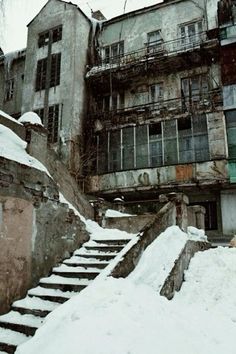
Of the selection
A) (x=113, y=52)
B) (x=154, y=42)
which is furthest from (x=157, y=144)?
(x=113, y=52)

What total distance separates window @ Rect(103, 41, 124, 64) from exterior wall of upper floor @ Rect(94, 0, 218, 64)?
0.22m

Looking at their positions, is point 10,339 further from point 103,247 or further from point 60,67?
point 60,67

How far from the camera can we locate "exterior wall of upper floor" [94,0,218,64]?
63.8 ft

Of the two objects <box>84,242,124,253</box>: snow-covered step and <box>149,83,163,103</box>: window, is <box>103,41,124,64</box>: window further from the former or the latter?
<box>84,242,124,253</box>: snow-covered step

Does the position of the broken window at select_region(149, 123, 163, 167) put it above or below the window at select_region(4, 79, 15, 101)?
below

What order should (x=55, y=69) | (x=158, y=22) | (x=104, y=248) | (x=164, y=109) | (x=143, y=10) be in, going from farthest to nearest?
(x=143, y=10) < (x=55, y=69) < (x=158, y=22) < (x=164, y=109) < (x=104, y=248)

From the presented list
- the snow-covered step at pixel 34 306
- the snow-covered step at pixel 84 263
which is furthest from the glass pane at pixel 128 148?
the snow-covered step at pixel 34 306

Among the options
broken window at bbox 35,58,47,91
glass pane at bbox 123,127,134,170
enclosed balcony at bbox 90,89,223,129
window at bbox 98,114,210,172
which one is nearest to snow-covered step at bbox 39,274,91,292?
window at bbox 98,114,210,172

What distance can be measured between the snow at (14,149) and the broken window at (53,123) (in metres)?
11.9

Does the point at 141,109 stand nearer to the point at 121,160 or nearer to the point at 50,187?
the point at 121,160

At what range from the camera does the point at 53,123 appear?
19.7 m

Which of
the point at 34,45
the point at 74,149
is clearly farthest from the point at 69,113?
the point at 34,45

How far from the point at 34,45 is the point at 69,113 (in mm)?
6602

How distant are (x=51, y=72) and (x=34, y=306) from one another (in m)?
18.1
